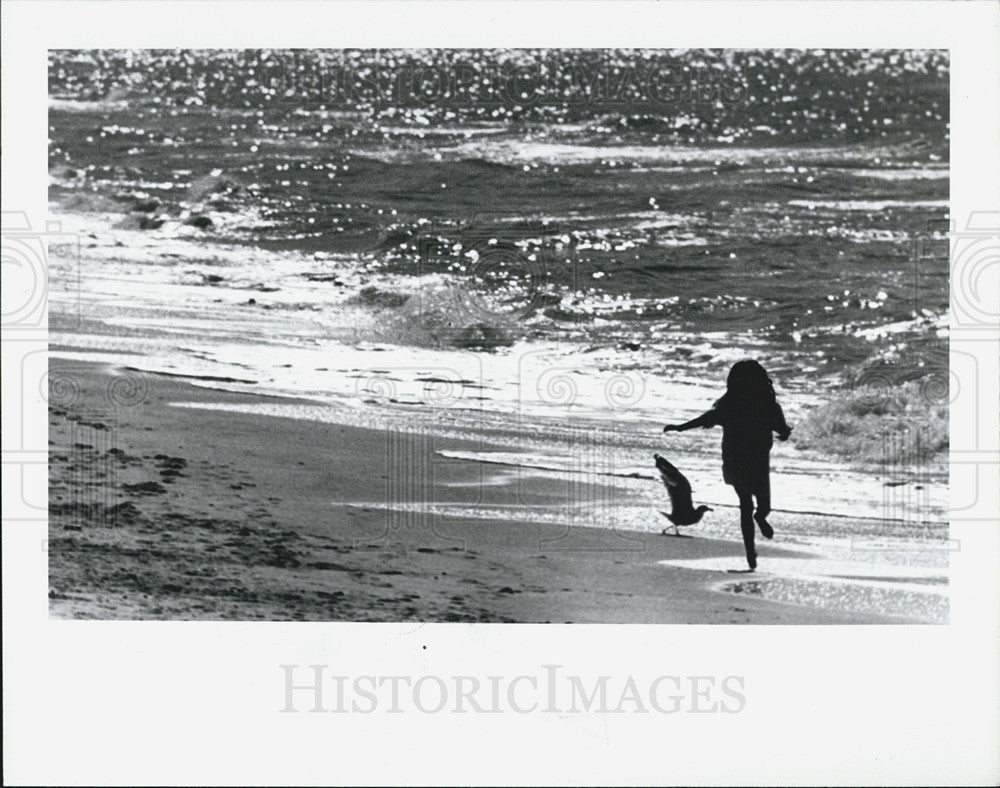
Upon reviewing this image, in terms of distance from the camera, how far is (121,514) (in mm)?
3707

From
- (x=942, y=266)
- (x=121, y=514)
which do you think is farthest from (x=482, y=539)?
(x=942, y=266)

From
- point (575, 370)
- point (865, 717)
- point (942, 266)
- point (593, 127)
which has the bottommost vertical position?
point (865, 717)

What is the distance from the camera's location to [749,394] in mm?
3705

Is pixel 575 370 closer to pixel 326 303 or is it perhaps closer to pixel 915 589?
pixel 326 303

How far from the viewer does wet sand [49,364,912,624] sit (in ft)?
12.0

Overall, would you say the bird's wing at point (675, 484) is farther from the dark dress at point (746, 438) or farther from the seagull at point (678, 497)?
the dark dress at point (746, 438)

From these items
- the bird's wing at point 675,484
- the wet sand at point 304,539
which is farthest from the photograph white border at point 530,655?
the bird's wing at point 675,484

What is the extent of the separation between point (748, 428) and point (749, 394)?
0.09 meters

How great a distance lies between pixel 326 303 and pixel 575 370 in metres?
0.71

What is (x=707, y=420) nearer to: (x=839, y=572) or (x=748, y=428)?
(x=748, y=428)

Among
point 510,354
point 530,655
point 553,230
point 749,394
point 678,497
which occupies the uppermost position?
point 553,230

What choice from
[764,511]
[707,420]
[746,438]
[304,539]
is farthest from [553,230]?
[304,539]

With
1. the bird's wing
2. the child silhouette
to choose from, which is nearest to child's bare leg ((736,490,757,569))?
the child silhouette

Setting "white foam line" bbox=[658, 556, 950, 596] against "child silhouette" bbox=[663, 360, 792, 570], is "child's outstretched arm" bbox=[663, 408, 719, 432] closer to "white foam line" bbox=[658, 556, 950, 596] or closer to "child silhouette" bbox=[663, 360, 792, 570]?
"child silhouette" bbox=[663, 360, 792, 570]
